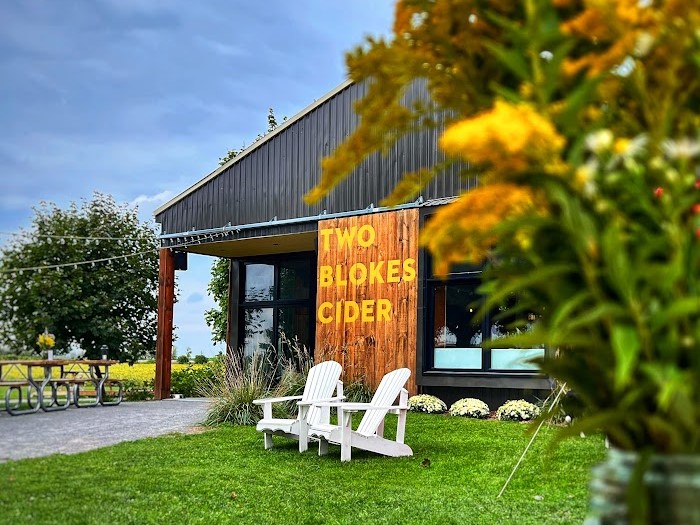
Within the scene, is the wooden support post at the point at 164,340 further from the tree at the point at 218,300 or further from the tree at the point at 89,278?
the tree at the point at 218,300

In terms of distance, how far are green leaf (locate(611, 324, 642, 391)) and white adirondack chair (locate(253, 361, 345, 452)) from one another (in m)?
5.67

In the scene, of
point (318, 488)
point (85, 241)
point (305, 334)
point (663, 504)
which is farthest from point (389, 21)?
point (85, 241)

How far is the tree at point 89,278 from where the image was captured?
12.4 m

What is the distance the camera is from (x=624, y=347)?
0.85 metres

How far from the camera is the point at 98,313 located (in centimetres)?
1418

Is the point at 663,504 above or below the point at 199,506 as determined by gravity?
above

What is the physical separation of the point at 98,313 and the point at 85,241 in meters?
1.39

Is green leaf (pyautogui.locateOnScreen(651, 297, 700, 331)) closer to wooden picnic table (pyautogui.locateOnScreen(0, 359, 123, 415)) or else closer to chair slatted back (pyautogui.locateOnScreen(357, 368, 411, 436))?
chair slatted back (pyautogui.locateOnScreen(357, 368, 411, 436))

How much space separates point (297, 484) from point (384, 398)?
4.77 feet

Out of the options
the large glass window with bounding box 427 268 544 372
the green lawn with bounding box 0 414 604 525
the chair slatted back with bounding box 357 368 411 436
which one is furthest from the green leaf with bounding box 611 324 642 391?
the large glass window with bounding box 427 268 544 372

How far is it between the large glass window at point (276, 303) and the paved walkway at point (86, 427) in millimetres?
2487

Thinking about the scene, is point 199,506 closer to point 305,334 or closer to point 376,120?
point 376,120

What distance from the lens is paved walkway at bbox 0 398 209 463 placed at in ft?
21.8

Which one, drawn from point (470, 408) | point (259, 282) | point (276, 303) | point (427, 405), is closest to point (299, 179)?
point (276, 303)
